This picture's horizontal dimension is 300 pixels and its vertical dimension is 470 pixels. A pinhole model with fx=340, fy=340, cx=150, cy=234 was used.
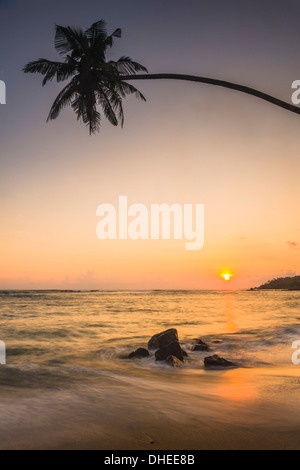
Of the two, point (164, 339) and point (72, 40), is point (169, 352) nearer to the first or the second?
point (164, 339)

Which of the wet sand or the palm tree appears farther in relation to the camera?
the palm tree

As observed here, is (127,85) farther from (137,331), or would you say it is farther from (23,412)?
(137,331)

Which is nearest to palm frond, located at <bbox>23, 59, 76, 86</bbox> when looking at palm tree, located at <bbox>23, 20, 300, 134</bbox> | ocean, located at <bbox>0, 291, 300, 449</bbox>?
palm tree, located at <bbox>23, 20, 300, 134</bbox>

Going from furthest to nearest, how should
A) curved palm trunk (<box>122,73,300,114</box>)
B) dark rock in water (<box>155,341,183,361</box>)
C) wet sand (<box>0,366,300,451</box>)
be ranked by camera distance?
1. dark rock in water (<box>155,341,183,361</box>)
2. curved palm trunk (<box>122,73,300,114</box>)
3. wet sand (<box>0,366,300,451</box>)

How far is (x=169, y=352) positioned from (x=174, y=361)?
678 millimetres

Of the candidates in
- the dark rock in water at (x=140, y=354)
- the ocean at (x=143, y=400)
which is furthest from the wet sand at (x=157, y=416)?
the dark rock in water at (x=140, y=354)

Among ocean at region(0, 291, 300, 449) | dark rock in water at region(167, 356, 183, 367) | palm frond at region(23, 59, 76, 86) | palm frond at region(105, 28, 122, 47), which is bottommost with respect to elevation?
dark rock in water at region(167, 356, 183, 367)

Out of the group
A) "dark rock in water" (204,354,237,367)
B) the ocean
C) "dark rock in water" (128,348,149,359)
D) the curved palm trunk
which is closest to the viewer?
the ocean

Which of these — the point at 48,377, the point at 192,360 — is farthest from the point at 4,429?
the point at 192,360

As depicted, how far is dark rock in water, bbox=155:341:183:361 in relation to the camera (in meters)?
11.3

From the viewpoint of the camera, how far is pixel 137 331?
21.4 metres

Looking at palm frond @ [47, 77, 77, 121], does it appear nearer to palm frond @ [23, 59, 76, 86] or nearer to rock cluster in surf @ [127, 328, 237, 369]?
palm frond @ [23, 59, 76, 86]

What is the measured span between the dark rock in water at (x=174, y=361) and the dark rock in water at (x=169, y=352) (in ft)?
0.82

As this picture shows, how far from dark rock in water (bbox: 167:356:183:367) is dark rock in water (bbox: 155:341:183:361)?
250mm
